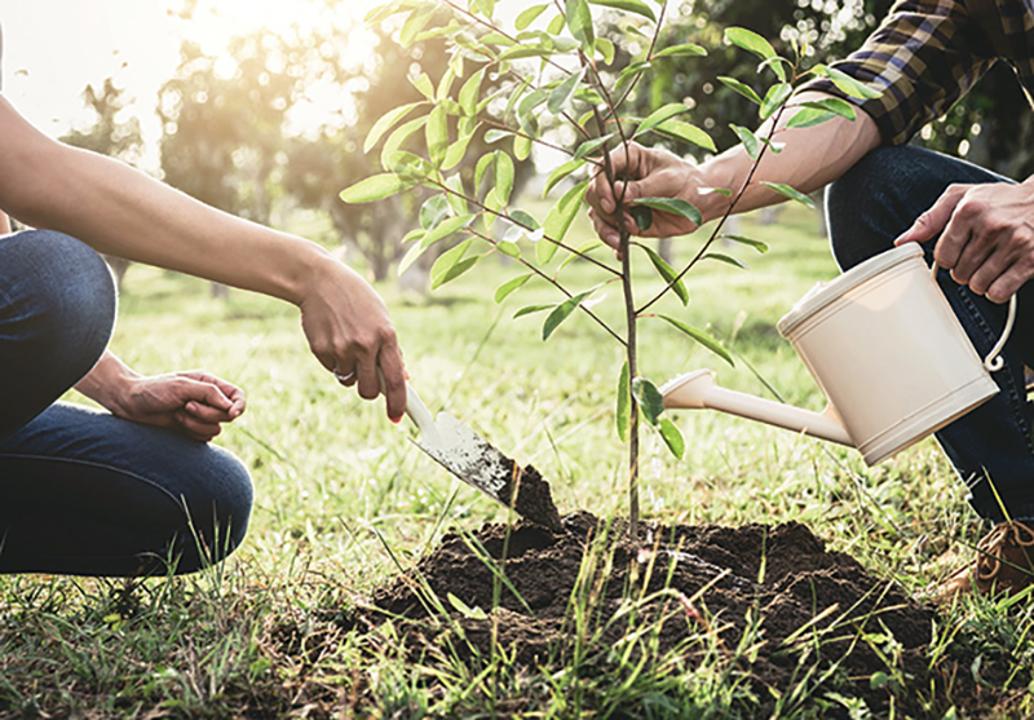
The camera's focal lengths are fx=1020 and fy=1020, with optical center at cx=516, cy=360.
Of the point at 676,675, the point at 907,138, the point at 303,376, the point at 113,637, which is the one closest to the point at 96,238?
the point at 113,637

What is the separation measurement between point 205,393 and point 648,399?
899 millimetres

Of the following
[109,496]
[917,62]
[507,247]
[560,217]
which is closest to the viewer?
[507,247]

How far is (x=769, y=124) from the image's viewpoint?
1744 mm

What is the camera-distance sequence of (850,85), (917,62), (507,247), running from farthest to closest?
(917,62), (507,247), (850,85)

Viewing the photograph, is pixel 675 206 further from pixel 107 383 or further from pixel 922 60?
pixel 107 383

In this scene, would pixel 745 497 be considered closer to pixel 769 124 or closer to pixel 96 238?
pixel 769 124

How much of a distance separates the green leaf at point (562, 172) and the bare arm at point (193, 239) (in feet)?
1.18

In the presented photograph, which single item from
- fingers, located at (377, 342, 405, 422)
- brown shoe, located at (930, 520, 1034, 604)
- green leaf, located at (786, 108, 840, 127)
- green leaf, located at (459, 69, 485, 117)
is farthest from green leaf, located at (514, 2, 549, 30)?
brown shoe, located at (930, 520, 1034, 604)

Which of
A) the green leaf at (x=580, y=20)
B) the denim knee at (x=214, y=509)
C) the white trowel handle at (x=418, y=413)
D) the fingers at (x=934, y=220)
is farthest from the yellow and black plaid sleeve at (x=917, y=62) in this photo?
the denim knee at (x=214, y=509)

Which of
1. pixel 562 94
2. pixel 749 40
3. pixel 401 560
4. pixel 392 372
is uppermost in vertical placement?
pixel 749 40

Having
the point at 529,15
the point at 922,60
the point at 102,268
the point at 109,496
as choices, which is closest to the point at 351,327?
the point at 102,268

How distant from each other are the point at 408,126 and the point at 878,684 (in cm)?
107

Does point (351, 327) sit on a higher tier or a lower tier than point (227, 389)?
higher

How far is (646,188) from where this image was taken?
71.2 inches
